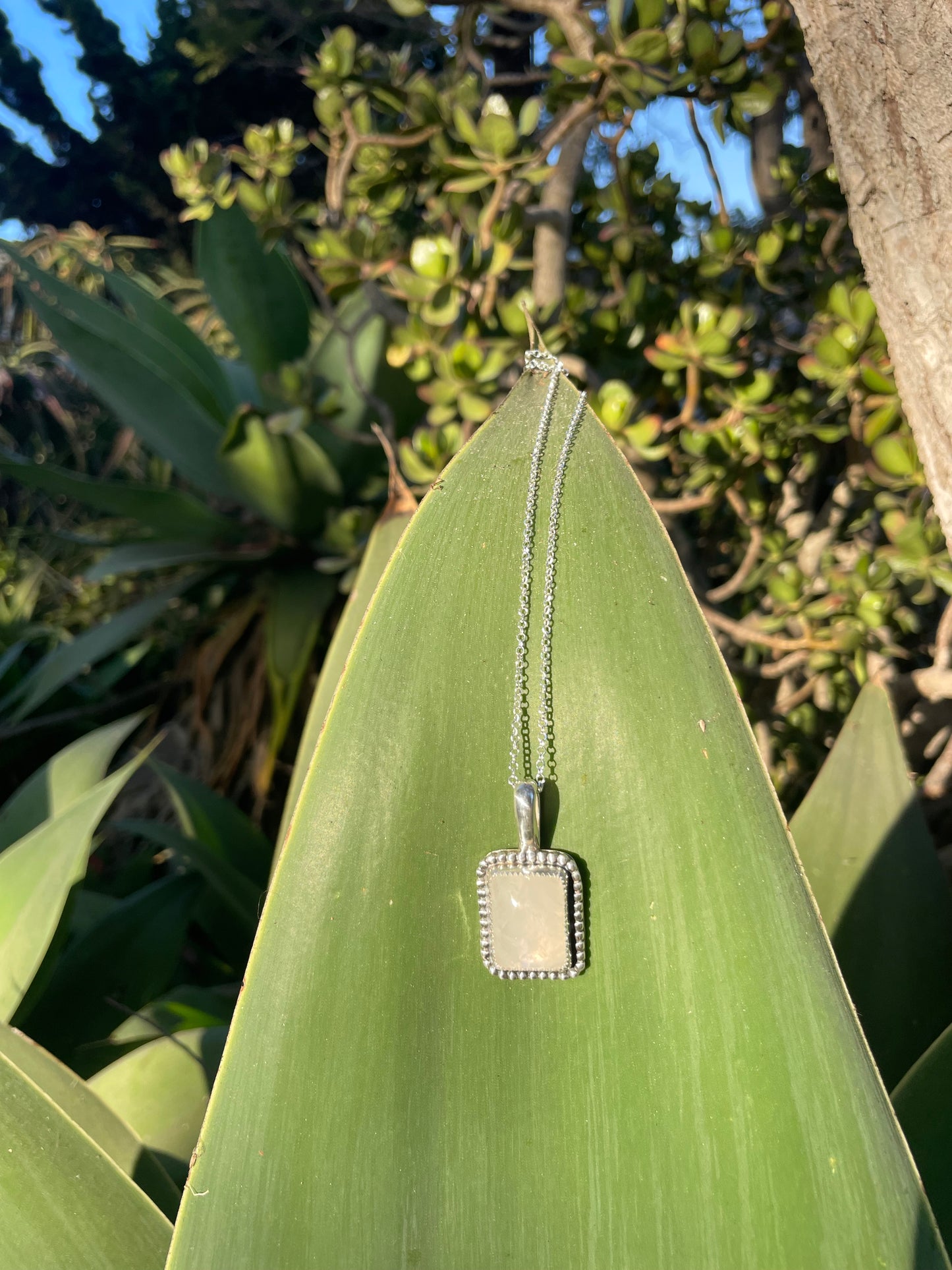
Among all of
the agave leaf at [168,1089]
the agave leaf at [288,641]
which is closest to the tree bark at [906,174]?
the agave leaf at [168,1089]

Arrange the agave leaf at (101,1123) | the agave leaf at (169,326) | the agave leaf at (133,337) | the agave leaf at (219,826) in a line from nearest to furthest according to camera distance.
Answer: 1. the agave leaf at (101,1123)
2. the agave leaf at (219,826)
3. the agave leaf at (133,337)
4. the agave leaf at (169,326)

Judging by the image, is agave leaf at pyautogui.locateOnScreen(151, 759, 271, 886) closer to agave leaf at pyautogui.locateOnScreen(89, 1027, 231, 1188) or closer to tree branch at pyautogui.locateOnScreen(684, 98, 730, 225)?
agave leaf at pyautogui.locateOnScreen(89, 1027, 231, 1188)

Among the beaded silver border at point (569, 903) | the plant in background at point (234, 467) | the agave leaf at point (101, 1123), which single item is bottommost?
the agave leaf at point (101, 1123)

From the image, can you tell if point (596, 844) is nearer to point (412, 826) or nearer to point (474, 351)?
point (412, 826)

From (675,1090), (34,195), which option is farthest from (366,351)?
(34,195)

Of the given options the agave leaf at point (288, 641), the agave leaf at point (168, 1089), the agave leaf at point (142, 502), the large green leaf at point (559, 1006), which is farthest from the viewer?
the agave leaf at point (142, 502)

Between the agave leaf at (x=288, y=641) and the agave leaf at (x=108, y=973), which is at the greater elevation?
the agave leaf at (x=288, y=641)

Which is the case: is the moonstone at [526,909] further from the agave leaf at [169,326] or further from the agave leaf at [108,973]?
the agave leaf at [169,326]
